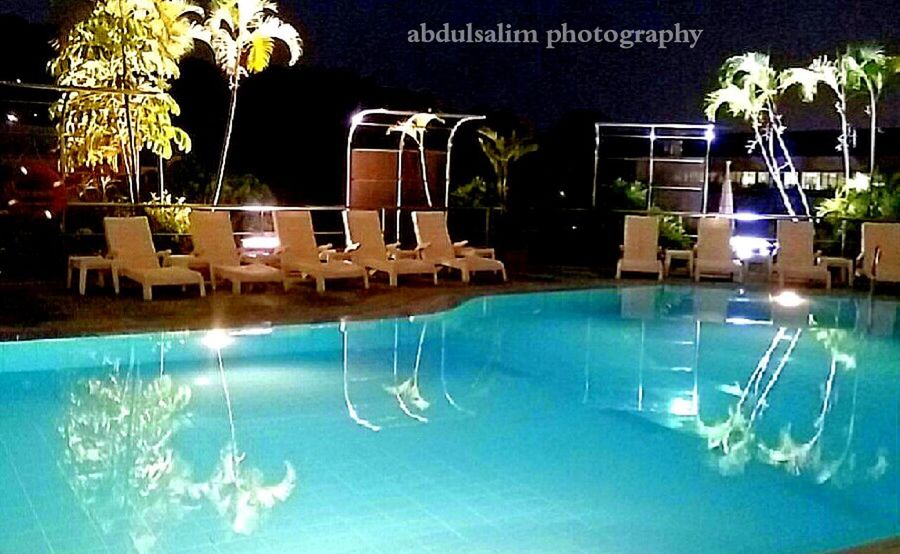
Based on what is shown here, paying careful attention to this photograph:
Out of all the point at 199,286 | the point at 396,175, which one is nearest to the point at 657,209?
the point at 396,175

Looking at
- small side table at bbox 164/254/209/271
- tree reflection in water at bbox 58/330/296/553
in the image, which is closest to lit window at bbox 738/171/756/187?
small side table at bbox 164/254/209/271

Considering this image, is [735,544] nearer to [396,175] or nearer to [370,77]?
[396,175]

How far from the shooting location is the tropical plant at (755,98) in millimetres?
18688

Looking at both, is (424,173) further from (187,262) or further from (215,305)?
(215,305)

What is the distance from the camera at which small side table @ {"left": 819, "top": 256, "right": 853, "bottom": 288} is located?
14.1 meters

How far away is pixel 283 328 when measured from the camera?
9.32 m

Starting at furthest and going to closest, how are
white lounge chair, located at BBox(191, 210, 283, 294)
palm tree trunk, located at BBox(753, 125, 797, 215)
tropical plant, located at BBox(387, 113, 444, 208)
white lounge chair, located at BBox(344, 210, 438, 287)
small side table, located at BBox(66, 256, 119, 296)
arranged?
1. palm tree trunk, located at BBox(753, 125, 797, 215)
2. tropical plant, located at BBox(387, 113, 444, 208)
3. white lounge chair, located at BBox(344, 210, 438, 287)
4. white lounge chair, located at BBox(191, 210, 283, 294)
5. small side table, located at BBox(66, 256, 119, 296)

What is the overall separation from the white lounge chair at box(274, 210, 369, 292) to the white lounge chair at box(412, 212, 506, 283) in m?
1.30

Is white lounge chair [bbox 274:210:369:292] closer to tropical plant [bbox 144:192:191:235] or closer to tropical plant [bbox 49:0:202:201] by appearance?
tropical plant [bbox 144:192:191:235]

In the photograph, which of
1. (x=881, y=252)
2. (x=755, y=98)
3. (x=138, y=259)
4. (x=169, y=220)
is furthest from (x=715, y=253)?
(x=138, y=259)

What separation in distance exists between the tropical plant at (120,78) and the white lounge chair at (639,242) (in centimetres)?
636

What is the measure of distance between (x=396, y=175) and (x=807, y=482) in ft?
37.9

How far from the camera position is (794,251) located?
46.4 feet

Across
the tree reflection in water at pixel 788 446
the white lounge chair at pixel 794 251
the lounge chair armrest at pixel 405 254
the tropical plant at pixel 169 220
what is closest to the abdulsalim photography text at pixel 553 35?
the white lounge chair at pixel 794 251
